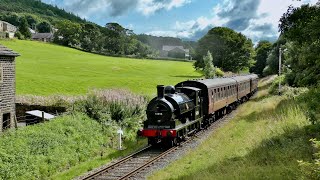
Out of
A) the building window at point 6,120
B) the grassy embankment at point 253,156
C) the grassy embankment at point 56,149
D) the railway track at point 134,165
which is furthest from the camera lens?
the building window at point 6,120

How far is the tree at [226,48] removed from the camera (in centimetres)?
8381

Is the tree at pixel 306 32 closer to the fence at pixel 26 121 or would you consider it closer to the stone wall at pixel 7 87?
the fence at pixel 26 121

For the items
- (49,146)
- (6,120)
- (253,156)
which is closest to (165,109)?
(49,146)

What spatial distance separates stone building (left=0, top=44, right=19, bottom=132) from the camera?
2055cm

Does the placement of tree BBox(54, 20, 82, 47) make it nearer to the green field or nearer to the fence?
→ the green field

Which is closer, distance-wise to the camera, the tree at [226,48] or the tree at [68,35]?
the tree at [226,48]

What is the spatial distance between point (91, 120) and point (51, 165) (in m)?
6.40

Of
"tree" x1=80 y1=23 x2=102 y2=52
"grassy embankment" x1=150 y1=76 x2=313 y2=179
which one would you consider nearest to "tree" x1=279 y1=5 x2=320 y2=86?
"grassy embankment" x1=150 y1=76 x2=313 y2=179

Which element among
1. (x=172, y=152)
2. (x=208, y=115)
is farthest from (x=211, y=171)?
(x=208, y=115)

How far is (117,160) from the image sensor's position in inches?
744

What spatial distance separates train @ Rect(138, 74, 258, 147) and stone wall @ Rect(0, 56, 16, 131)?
23.8 ft

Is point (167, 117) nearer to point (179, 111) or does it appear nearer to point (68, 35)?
point (179, 111)

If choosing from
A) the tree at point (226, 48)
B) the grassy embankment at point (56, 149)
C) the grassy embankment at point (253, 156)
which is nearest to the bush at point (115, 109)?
the grassy embankment at point (56, 149)

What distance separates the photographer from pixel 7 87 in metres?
21.2
